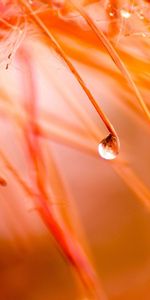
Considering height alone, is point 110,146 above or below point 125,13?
below

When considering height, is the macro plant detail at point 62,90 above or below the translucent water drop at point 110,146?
above

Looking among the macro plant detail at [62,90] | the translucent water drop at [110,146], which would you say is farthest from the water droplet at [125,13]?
the translucent water drop at [110,146]

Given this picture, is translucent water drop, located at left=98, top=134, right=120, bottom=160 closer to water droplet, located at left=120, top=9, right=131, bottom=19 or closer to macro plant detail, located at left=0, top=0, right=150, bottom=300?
macro plant detail, located at left=0, top=0, right=150, bottom=300

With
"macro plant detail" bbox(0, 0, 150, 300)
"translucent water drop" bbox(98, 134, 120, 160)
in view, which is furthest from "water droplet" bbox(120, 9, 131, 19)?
"translucent water drop" bbox(98, 134, 120, 160)

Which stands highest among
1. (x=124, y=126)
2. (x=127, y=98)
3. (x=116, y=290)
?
(x=124, y=126)

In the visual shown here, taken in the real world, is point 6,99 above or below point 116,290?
above

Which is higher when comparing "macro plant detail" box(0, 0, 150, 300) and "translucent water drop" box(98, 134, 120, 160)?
"macro plant detail" box(0, 0, 150, 300)

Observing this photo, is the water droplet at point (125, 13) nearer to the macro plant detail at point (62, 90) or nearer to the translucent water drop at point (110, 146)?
the macro plant detail at point (62, 90)

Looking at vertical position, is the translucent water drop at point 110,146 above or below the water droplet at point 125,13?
below

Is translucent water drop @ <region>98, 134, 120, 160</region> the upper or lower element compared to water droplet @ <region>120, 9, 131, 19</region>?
lower

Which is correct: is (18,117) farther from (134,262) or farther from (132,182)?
(134,262)

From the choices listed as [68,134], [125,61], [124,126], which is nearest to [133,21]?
[125,61]
